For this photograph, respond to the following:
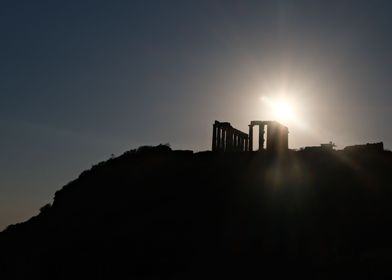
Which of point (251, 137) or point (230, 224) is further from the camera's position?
point (251, 137)

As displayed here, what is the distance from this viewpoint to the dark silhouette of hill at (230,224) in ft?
97.8

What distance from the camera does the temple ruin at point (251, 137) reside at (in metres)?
40.4

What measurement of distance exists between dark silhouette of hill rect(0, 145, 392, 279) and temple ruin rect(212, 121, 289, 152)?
120 cm

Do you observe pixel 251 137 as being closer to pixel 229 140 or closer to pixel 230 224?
pixel 229 140

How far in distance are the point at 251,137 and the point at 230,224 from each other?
9.88 metres

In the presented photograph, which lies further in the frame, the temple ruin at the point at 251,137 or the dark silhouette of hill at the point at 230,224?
the temple ruin at the point at 251,137

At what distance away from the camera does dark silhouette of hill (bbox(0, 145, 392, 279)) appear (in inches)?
1173

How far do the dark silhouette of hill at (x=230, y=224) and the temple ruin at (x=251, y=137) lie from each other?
1202mm

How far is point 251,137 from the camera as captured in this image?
42.8m

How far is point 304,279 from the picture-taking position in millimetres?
27266

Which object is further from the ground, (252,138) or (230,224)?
(252,138)

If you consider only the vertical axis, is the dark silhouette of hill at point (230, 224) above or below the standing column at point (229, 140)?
below

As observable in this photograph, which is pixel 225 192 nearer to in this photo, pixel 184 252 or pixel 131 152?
pixel 184 252

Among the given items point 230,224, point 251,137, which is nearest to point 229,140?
point 251,137
